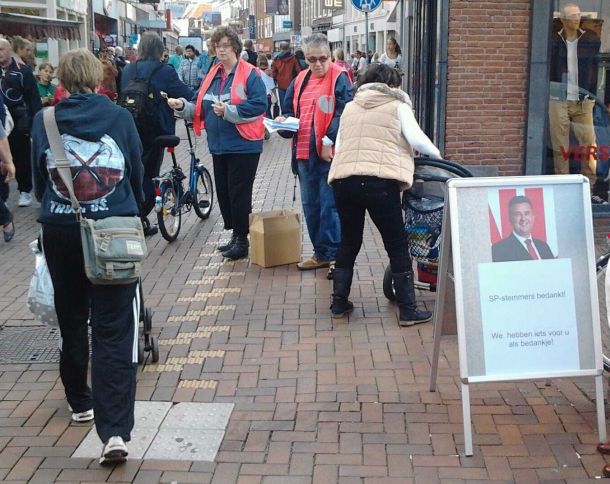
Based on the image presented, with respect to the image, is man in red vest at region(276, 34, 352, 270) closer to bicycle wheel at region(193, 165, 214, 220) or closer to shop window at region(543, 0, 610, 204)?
bicycle wheel at region(193, 165, 214, 220)

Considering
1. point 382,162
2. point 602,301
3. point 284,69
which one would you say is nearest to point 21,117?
point 382,162

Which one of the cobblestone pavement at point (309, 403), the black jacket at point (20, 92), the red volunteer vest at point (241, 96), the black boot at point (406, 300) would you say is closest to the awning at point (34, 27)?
the black jacket at point (20, 92)

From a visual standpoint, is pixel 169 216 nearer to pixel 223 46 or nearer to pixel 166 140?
pixel 166 140

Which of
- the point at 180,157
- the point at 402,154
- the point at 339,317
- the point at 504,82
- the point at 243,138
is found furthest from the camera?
the point at 180,157

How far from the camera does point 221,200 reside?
7719 mm

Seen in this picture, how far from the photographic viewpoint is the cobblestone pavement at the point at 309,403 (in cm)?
388

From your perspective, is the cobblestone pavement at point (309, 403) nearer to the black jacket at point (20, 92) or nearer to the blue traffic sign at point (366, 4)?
the black jacket at point (20, 92)

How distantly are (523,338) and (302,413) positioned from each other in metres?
1.20

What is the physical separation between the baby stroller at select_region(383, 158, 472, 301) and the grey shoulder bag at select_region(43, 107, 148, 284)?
242 cm

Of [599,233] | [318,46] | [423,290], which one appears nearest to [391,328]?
[423,290]

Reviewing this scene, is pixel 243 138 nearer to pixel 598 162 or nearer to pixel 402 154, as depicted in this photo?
pixel 402 154

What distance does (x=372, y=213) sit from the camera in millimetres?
5609

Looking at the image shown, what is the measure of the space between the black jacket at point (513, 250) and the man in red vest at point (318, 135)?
287 centimetres

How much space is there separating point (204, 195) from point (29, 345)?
402cm
